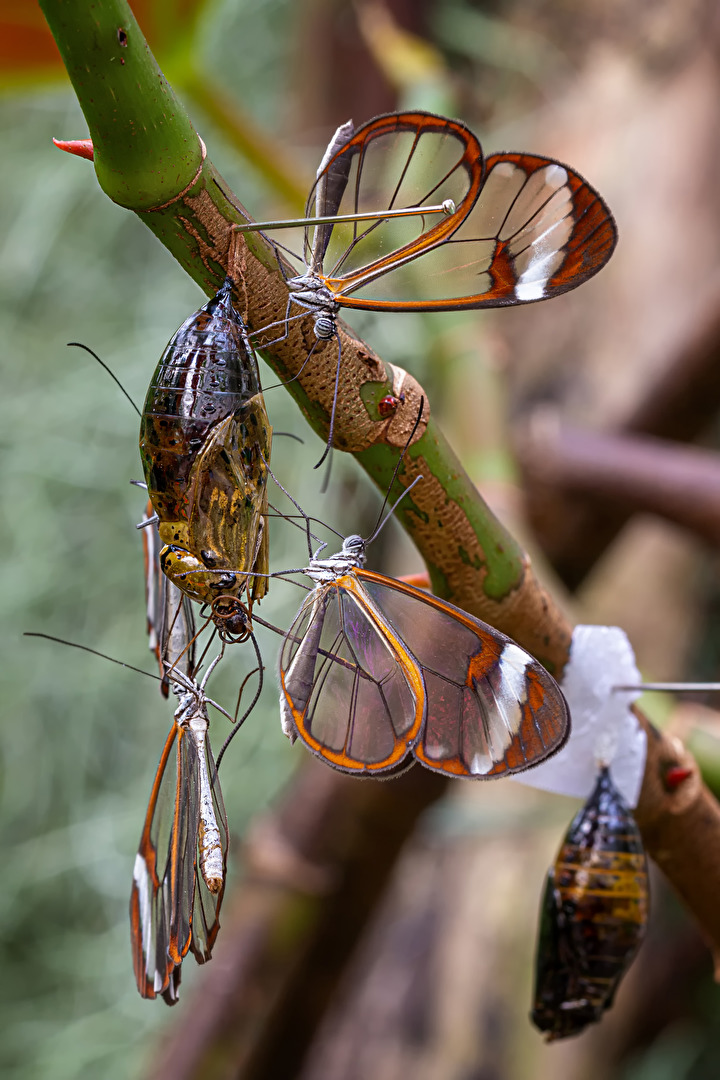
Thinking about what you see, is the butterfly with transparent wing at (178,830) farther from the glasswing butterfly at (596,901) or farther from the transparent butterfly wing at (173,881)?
the glasswing butterfly at (596,901)

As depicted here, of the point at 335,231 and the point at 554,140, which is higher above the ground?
the point at 554,140

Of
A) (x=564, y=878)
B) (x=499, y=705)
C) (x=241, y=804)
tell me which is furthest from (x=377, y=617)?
(x=241, y=804)

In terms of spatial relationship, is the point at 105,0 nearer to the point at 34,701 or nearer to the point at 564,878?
the point at 564,878

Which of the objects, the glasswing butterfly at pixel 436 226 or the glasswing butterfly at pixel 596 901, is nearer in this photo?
the glasswing butterfly at pixel 436 226

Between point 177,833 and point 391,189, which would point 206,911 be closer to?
point 177,833

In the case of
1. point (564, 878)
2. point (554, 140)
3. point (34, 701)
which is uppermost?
point (554, 140)

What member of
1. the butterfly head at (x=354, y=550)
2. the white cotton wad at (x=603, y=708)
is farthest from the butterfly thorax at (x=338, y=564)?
the white cotton wad at (x=603, y=708)
